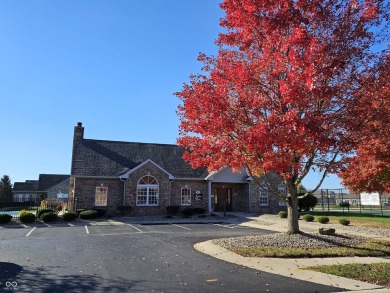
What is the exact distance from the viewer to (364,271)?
8.67 meters

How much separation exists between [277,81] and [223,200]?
2170 cm

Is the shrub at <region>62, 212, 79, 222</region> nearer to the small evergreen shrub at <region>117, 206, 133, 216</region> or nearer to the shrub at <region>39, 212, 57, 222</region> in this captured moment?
the shrub at <region>39, 212, 57, 222</region>

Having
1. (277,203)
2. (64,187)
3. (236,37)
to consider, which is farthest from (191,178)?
(64,187)

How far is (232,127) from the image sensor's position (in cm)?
1100

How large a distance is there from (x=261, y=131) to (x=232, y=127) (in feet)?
4.58

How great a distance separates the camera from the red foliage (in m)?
9.88

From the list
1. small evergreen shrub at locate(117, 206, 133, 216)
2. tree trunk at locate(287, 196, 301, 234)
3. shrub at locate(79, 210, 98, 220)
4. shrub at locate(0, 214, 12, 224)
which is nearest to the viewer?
tree trunk at locate(287, 196, 301, 234)

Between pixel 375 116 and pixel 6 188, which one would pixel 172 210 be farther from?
pixel 6 188

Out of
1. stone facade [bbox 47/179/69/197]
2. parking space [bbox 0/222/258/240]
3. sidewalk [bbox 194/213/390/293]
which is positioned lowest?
sidewalk [bbox 194/213/390/293]

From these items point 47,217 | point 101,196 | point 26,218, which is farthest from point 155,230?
point 101,196

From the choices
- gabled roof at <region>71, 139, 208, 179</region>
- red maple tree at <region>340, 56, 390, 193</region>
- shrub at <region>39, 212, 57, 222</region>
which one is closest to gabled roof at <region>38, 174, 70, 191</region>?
gabled roof at <region>71, 139, 208, 179</region>

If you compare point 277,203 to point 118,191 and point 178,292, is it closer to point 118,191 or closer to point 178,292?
point 118,191

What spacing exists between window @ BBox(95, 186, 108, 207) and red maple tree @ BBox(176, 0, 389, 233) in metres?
16.8

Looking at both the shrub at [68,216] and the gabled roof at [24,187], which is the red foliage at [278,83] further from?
the gabled roof at [24,187]
